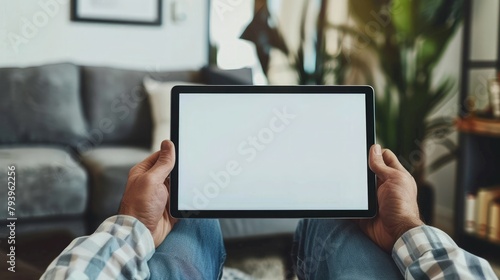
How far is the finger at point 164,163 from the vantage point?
808 millimetres

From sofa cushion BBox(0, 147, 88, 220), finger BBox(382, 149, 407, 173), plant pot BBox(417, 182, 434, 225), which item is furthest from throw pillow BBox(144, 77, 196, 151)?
finger BBox(382, 149, 407, 173)

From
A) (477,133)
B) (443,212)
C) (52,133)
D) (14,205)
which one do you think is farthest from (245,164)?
(443,212)

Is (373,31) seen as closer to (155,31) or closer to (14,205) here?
(155,31)

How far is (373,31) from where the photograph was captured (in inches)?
108

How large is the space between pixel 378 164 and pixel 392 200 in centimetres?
6

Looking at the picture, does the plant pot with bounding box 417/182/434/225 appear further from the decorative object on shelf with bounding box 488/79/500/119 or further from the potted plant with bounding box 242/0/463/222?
the decorative object on shelf with bounding box 488/79/500/119

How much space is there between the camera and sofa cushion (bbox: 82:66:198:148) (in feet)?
8.71

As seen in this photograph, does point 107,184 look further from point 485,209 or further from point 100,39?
point 485,209

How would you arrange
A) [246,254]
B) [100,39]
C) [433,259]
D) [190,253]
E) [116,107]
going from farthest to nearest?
[100,39] < [116,107] < [246,254] < [190,253] < [433,259]

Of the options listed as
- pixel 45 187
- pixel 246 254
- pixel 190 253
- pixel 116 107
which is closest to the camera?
pixel 190 253

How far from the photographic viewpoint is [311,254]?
939 millimetres

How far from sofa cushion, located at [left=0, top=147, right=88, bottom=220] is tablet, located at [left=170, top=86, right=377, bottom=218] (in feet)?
4.66

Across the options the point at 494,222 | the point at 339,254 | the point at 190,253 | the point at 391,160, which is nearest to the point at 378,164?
the point at 391,160

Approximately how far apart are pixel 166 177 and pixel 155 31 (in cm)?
234
